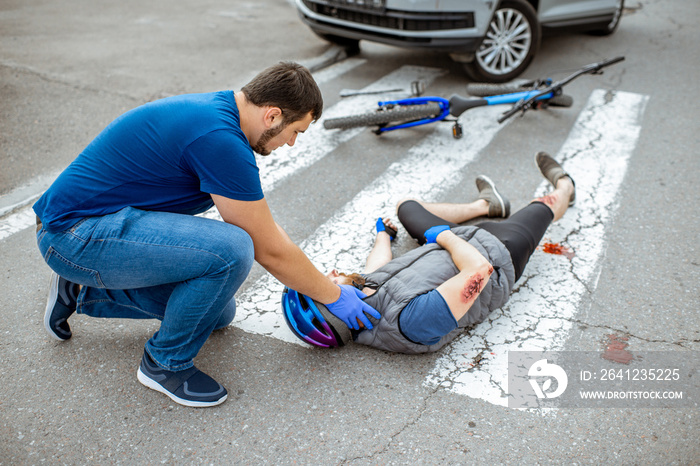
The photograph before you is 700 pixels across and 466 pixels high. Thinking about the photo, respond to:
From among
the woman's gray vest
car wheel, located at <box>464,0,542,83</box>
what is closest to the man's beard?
the woman's gray vest

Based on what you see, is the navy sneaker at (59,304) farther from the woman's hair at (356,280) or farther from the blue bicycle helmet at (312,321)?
the woman's hair at (356,280)

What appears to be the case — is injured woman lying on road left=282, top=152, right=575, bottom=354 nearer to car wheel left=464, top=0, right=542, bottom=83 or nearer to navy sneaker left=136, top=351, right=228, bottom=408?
navy sneaker left=136, top=351, right=228, bottom=408

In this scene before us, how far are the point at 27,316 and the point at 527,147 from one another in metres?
3.98

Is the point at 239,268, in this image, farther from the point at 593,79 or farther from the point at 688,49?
the point at 688,49

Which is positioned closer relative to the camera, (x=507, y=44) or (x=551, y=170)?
(x=551, y=170)

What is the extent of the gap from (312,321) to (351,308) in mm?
197

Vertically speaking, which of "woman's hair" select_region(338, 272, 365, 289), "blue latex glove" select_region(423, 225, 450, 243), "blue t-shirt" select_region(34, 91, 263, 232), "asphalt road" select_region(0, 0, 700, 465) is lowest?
"asphalt road" select_region(0, 0, 700, 465)

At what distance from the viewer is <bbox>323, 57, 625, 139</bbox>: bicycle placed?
16.0 feet

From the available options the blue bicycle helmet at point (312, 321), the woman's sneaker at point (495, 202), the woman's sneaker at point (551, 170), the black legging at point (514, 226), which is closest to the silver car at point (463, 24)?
the woman's sneaker at point (551, 170)

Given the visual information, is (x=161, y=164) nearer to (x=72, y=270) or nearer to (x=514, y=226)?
(x=72, y=270)

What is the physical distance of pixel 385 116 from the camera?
484 cm

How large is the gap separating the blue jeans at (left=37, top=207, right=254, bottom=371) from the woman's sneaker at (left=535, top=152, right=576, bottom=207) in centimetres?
259

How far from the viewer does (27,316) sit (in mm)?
2969

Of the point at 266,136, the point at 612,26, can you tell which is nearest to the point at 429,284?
the point at 266,136
